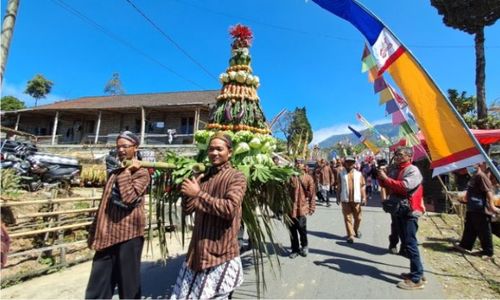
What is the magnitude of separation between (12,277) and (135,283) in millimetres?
3033

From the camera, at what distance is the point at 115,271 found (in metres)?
2.66

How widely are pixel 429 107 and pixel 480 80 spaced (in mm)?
12529

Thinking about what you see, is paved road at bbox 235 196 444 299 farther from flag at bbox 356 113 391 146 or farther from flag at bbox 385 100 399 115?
flag at bbox 356 113 391 146

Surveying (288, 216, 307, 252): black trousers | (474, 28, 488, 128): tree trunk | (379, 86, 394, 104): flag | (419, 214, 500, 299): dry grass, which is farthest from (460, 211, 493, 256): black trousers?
(474, 28, 488, 128): tree trunk

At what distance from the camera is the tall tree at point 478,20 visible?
42.1 ft

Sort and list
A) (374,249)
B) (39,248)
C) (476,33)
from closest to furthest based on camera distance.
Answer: (39,248) → (374,249) → (476,33)

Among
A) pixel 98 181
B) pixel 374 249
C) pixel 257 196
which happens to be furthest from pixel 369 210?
pixel 98 181

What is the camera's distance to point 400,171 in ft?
14.7

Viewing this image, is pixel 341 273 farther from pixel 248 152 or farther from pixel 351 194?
pixel 248 152

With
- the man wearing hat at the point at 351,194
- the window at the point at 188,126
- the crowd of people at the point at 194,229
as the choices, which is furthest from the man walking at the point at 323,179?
the window at the point at 188,126

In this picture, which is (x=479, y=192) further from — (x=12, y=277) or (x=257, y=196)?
(x=12, y=277)

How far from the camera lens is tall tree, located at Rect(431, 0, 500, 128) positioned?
42.1 ft

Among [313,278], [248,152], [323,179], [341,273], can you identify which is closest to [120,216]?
[248,152]

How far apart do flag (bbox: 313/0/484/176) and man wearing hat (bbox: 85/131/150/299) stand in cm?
288
